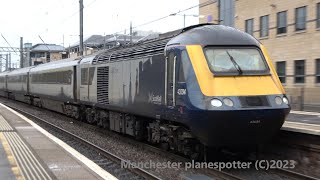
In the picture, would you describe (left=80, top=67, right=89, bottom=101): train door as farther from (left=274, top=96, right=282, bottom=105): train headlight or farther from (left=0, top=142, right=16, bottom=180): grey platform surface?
(left=274, top=96, right=282, bottom=105): train headlight

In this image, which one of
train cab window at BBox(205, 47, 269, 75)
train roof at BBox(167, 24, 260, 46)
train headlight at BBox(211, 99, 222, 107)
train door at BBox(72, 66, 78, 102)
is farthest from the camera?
train door at BBox(72, 66, 78, 102)

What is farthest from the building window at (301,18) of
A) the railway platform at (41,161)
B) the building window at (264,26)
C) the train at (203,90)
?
the railway platform at (41,161)

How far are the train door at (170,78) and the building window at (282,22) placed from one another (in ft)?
101

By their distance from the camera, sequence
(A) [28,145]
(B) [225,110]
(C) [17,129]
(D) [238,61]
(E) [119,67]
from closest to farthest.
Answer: (B) [225,110] < (D) [238,61] < (A) [28,145] < (E) [119,67] < (C) [17,129]

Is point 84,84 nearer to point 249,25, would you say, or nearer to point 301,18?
point 301,18

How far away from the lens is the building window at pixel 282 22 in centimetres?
3915

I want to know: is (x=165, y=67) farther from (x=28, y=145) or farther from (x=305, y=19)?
(x=305, y=19)

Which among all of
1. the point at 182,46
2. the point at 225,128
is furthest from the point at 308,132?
the point at 182,46

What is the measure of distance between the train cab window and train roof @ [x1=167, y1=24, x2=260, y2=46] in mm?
151

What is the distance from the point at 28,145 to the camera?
12438mm

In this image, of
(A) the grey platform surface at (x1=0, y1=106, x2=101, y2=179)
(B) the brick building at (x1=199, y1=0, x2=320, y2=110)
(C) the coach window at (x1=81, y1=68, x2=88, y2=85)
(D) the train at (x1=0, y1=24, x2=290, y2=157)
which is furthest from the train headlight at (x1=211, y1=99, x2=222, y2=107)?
(B) the brick building at (x1=199, y1=0, x2=320, y2=110)

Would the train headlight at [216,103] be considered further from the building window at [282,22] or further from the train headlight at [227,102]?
the building window at [282,22]

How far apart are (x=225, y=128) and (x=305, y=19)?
30.1 meters

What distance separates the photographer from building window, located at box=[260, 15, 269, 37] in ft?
136
